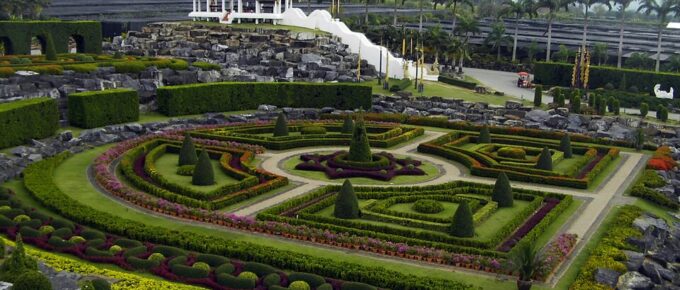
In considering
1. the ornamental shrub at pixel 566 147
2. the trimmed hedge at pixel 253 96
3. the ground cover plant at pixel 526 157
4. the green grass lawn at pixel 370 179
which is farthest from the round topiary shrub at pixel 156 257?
the trimmed hedge at pixel 253 96

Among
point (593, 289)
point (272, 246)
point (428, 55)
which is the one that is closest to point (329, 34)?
point (428, 55)

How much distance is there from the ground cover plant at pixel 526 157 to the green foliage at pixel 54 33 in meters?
38.2

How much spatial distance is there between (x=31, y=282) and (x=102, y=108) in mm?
38473

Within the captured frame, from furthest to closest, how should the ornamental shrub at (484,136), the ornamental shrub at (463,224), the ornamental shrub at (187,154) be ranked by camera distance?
the ornamental shrub at (484,136), the ornamental shrub at (187,154), the ornamental shrub at (463,224)

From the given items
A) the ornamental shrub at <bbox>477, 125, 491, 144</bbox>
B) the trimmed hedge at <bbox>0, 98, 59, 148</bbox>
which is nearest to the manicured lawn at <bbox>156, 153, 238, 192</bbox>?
the trimmed hedge at <bbox>0, 98, 59, 148</bbox>

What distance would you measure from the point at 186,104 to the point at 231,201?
91.4 feet

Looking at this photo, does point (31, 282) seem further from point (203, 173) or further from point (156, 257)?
point (203, 173)

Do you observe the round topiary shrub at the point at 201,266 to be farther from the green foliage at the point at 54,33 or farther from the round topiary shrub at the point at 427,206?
the green foliage at the point at 54,33

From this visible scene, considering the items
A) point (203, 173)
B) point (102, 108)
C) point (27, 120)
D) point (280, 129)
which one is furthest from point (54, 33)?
point (203, 173)

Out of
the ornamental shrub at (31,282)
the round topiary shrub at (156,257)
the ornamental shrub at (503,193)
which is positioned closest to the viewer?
the ornamental shrub at (31,282)

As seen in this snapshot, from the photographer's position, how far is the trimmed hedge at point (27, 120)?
157 feet

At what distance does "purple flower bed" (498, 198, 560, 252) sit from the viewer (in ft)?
112

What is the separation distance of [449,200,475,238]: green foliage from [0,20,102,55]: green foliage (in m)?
47.8

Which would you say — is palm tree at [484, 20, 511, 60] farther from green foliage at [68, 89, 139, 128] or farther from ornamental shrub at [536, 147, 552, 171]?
green foliage at [68, 89, 139, 128]
